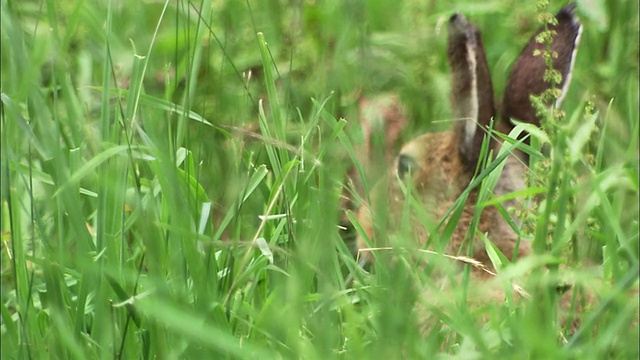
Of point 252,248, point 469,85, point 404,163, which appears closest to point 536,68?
point 469,85

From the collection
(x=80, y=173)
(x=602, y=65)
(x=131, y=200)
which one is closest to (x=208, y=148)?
(x=131, y=200)

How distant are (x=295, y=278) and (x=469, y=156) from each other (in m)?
1.61

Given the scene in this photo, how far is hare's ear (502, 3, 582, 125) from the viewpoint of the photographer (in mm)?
2625

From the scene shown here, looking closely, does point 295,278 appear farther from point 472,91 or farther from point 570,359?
point 472,91

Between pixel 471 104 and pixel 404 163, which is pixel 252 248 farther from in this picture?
pixel 471 104

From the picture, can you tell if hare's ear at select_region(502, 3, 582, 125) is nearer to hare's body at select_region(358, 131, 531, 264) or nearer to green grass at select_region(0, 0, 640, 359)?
hare's body at select_region(358, 131, 531, 264)

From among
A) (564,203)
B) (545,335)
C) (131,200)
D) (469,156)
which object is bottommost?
(469,156)

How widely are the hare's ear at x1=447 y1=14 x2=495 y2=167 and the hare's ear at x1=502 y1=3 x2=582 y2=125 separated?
0.09 m

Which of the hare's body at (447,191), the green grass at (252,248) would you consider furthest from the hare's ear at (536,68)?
the green grass at (252,248)

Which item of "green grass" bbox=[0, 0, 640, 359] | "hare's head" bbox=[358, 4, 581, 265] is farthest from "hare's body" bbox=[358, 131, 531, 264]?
"green grass" bbox=[0, 0, 640, 359]

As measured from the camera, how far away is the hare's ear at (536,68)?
262 centimetres

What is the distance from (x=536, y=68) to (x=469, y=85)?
20 centimetres

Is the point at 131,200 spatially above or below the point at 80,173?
below

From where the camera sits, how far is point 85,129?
175 centimetres
